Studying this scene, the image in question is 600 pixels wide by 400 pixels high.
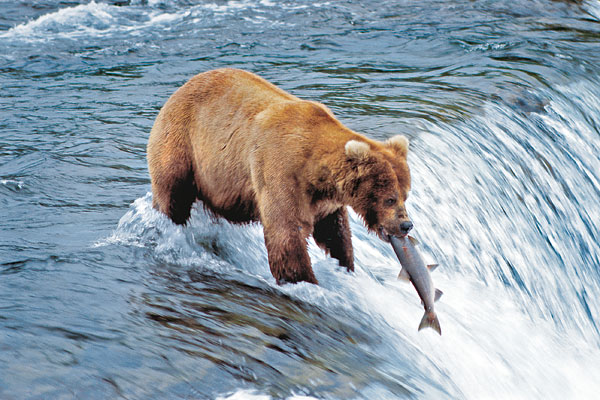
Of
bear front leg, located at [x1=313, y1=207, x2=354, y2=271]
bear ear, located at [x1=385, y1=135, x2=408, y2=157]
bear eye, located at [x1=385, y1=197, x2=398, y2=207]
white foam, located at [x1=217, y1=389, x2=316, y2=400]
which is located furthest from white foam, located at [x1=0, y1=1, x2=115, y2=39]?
white foam, located at [x1=217, y1=389, x2=316, y2=400]

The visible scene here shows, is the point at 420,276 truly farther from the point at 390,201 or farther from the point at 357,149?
the point at 357,149

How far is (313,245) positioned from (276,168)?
1.01m

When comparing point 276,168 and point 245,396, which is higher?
point 276,168

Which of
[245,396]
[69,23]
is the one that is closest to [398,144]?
[245,396]

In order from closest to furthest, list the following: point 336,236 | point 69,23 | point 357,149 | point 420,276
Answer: point 420,276 → point 357,149 → point 336,236 → point 69,23

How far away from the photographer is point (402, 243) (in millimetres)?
3506

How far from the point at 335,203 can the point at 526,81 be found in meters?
5.35

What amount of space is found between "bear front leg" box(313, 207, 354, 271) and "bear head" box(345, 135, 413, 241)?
399 mm

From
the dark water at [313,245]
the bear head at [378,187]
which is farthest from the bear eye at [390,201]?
the dark water at [313,245]

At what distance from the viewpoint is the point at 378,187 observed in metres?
3.59

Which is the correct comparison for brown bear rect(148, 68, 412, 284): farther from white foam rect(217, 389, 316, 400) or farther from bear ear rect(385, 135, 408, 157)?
white foam rect(217, 389, 316, 400)

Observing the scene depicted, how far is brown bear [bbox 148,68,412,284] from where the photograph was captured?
3625 millimetres

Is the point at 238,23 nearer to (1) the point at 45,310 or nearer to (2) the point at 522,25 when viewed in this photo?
(2) the point at 522,25

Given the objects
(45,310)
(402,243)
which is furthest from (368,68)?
(45,310)
